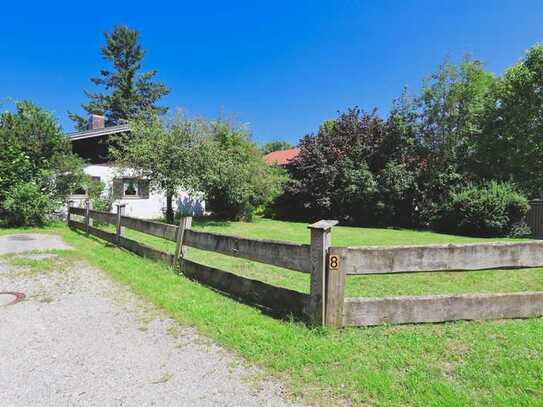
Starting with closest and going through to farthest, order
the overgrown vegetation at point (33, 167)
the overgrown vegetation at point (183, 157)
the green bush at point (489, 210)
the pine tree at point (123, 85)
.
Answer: the overgrown vegetation at point (33, 167) → the green bush at point (489, 210) → the overgrown vegetation at point (183, 157) → the pine tree at point (123, 85)

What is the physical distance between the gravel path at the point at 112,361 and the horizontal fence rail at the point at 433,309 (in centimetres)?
127

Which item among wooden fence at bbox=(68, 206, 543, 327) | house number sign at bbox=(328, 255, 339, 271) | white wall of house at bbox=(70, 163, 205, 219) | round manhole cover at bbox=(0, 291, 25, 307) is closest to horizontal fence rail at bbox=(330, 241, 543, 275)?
wooden fence at bbox=(68, 206, 543, 327)

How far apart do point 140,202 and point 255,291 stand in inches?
639

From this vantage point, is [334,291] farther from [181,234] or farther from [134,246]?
[134,246]

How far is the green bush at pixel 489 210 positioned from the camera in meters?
13.1

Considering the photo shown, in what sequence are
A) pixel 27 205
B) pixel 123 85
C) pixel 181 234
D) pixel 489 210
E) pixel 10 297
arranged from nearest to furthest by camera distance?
pixel 10 297
pixel 181 234
pixel 27 205
pixel 489 210
pixel 123 85

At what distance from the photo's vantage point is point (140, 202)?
18.6 meters

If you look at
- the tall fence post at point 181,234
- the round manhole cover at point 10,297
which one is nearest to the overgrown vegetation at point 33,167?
the round manhole cover at point 10,297

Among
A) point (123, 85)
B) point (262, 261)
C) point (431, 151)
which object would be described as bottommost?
point (262, 261)

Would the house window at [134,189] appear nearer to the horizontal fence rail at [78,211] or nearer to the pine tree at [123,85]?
the horizontal fence rail at [78,211]

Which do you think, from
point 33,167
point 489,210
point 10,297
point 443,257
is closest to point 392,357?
point 443,257

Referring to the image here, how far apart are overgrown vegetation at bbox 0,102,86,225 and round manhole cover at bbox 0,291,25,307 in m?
9.42

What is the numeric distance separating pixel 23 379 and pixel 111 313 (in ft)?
4.61

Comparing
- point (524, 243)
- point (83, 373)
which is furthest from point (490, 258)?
point (83, 373)
